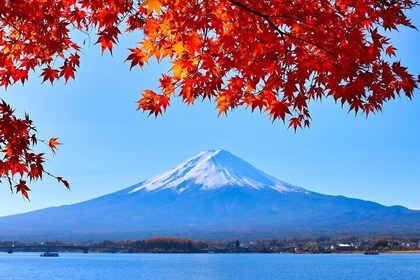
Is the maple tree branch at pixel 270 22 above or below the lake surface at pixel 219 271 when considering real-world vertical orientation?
above

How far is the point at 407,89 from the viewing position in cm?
545

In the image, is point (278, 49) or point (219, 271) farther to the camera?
point (219, 271)

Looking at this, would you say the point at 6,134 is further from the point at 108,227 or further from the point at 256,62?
the point at 108,227

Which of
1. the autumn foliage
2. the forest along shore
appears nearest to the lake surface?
the forest along shore

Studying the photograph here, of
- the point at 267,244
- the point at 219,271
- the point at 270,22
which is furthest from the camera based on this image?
the point at 267,244

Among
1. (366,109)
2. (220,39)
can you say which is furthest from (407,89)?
(220,39)

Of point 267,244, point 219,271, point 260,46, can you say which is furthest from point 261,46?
point 267,244

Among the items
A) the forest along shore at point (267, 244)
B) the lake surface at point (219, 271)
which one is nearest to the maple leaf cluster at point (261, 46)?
the lake surface at point (219, 271)

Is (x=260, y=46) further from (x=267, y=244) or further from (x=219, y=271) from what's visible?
(x=267, y=244)

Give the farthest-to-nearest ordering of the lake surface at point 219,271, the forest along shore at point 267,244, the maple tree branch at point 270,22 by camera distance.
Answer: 1. the forest along shore at point 267,244
2. the lake surface at point 219,271
3. the maple tree branch at point 270,22

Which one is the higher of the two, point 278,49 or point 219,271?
point 278,49

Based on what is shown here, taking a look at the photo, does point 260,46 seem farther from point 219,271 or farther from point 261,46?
point 219,271

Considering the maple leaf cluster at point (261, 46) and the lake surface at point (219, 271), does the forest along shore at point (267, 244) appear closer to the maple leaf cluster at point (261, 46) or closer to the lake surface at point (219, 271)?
the lake surface at point (219, 271)

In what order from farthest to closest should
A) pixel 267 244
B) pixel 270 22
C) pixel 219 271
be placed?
pixel 267 244, pixel 219 271, pixel 270 22
